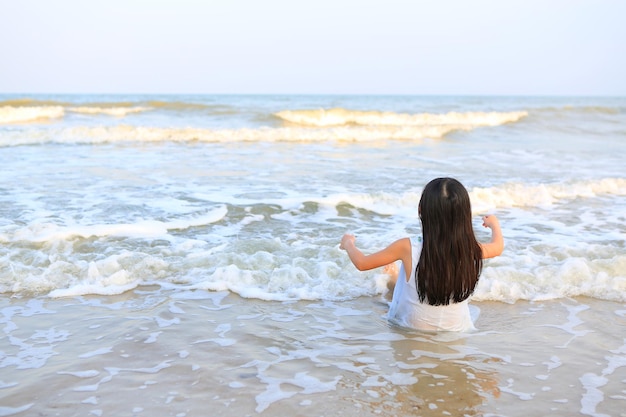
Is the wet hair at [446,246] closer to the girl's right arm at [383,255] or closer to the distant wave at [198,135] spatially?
the girl's right arm at [383,255]

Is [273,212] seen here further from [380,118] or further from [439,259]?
[380,118]

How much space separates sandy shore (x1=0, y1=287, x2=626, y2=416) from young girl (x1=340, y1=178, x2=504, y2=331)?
150 millimetres

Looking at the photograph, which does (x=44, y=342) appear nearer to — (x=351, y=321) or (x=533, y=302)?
(x=351, y=321)

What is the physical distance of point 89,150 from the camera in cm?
1351

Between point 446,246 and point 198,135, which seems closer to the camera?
point 446,246

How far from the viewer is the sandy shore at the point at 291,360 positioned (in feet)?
10.0

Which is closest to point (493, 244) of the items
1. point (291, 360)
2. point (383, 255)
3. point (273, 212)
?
point (383, 255)

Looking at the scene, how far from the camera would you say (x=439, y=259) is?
12.1 feet

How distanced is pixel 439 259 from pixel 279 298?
152 centimetres

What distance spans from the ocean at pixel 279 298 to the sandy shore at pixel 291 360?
0.05ft

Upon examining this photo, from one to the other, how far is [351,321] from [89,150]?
1074cm

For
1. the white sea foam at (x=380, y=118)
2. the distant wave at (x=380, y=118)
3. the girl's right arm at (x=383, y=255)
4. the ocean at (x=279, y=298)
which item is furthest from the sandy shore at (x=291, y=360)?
the white sea foam at (x=380, y=118)

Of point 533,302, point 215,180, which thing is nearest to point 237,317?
point 533,302

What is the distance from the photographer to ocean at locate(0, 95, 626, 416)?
3174 millimetres
